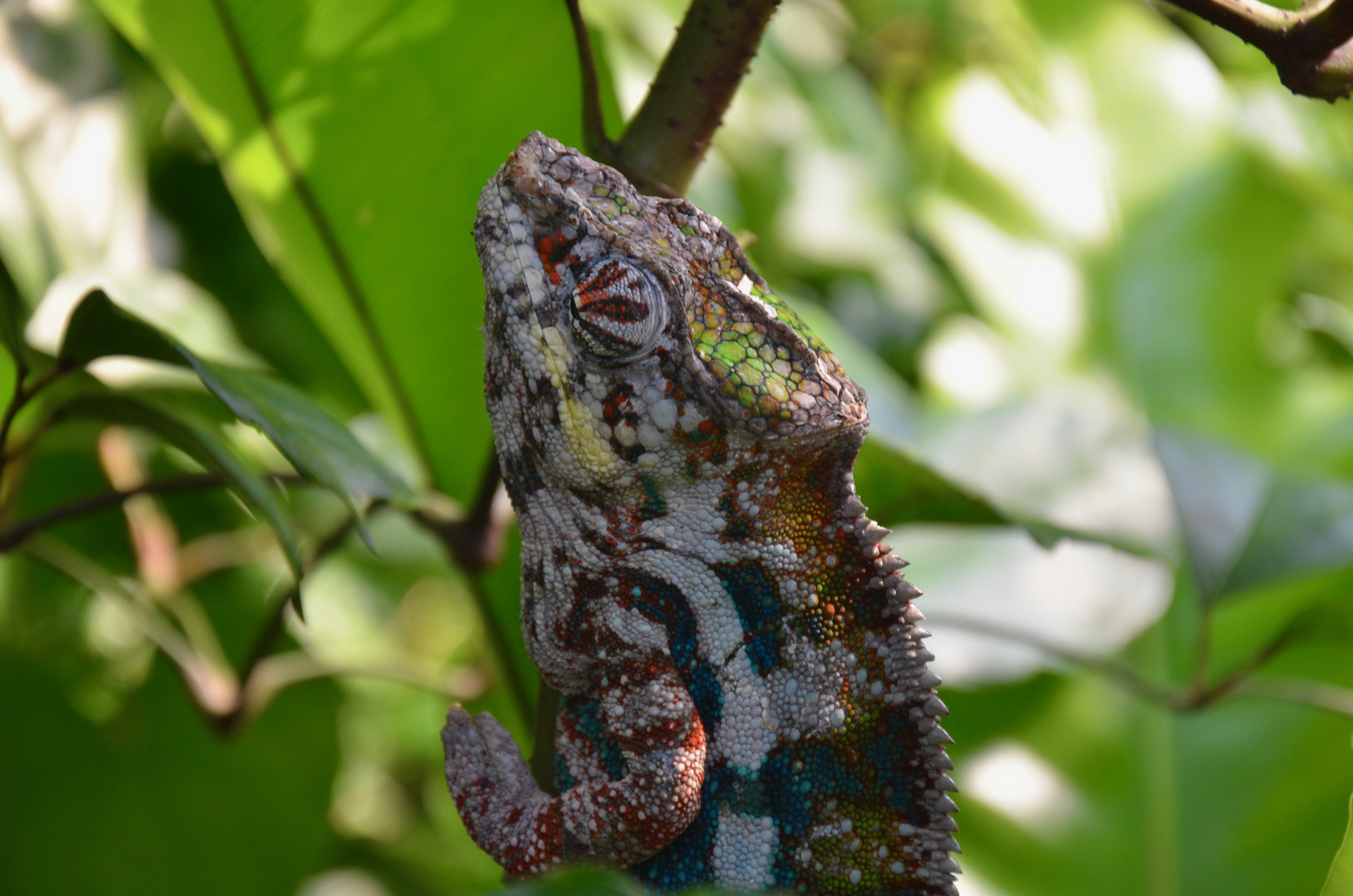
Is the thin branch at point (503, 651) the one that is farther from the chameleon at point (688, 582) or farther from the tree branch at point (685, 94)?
the tree branch at point (685, 94)

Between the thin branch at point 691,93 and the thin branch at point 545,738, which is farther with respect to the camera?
the thin branch at point 545,738

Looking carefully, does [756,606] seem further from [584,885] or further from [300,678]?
[300,678]

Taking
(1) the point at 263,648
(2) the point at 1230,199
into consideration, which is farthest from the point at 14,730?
(2) the point at 1230,199

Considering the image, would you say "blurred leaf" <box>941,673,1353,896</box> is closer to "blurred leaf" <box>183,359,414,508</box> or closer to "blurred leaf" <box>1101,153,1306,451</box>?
"blurred leaf" <box>1101,153,1306,451</box>

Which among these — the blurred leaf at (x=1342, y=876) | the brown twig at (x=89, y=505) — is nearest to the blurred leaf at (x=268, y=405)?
the brown twig at (x=89, y=505)

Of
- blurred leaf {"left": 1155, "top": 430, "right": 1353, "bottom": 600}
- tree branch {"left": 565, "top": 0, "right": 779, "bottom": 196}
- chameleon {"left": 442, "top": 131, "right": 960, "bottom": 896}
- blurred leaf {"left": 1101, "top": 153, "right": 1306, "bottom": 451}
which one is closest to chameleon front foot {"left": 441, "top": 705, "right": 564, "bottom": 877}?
chameleon {"left": 442, "top": 131, "right": 960, "bottom": 896}

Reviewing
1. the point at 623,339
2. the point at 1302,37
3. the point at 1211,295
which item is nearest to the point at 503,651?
the point at 623,339

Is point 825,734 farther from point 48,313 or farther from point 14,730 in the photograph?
point 14,730
